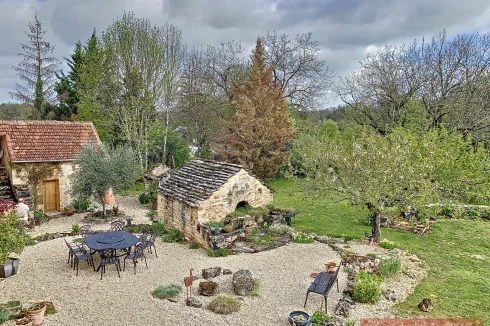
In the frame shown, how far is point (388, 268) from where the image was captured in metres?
12.0

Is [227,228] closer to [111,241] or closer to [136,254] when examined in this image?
[136,254]

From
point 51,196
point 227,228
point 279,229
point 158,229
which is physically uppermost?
point 51,196

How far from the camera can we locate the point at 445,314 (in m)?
9.87

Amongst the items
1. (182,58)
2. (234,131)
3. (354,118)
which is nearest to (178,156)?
(234,131)

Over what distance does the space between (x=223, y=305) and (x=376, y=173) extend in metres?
8.35

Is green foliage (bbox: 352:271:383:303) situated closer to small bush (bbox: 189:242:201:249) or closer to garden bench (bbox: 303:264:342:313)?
garden bench (bbox: 303:264:342:313)

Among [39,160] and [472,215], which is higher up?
[39,160]

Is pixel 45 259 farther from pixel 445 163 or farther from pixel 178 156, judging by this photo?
pixel 178 156

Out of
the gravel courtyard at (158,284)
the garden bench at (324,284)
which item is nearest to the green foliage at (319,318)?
the garden bench at (324,284)

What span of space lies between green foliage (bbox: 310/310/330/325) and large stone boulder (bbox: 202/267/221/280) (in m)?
3.97

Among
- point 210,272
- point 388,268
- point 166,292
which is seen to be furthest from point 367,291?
point 166,292

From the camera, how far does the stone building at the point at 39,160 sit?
2023cm

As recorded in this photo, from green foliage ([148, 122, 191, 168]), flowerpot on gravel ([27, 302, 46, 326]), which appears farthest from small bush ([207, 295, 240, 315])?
green foliage ([148, 122, 191, 168])

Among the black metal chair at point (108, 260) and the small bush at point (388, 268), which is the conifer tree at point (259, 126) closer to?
the black metal chair at point (108, 260)
